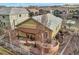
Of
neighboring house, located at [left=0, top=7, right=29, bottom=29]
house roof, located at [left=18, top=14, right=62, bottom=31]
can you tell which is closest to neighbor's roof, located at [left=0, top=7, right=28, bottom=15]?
neighboring house, located at [left=0, top=7, right=29, bottom=29]

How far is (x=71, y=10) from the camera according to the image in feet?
9.53

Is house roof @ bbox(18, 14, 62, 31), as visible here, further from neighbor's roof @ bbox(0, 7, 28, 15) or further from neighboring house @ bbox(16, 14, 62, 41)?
neighbor's roof @ bbox(0, 7, 28, 15)

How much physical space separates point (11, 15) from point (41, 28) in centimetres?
26

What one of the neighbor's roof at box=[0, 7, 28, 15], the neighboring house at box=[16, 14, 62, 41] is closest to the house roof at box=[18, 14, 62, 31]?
the neighboring house at box=[16, 14, 62, 41]

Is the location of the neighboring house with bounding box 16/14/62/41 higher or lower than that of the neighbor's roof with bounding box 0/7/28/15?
lower

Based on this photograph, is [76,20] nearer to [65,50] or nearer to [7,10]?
[65,50]

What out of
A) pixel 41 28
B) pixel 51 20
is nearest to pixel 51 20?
pixel 51 20

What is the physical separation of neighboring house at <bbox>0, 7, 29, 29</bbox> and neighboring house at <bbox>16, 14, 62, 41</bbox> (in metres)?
0.06

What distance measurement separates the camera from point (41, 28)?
2906 mm

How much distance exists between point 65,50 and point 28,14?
0.42m

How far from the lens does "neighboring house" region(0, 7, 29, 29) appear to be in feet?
9.52

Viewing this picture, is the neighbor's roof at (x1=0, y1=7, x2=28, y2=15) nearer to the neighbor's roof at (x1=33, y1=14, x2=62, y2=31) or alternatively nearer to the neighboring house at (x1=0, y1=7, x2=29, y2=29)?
the neighboring house at (x1=0, y1=7, x2=29, y2=29)

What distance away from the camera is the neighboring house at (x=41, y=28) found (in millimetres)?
2902

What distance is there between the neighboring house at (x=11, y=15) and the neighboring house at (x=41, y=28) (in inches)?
2.2
